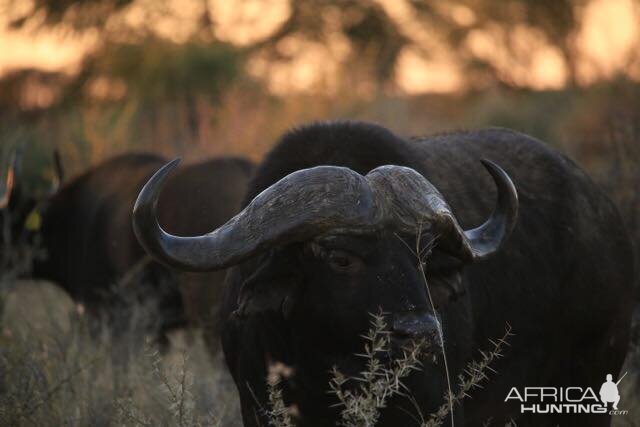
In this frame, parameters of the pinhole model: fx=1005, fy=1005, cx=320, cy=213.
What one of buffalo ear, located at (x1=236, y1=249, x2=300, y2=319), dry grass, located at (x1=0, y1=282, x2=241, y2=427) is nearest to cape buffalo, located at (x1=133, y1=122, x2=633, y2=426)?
buffalo ear, located at (x1=236, y1=249, x2=300, y2=319)


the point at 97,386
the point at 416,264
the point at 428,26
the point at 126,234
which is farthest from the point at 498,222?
the point at 428,26

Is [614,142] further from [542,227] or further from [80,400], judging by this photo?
[80,400]

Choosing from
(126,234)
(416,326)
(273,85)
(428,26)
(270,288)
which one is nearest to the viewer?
(416,326)

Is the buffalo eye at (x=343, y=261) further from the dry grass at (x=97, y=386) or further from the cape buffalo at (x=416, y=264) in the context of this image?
the dry grass at (x=97, y=386)

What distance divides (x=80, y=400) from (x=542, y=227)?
2542mm

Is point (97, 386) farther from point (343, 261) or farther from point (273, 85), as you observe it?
point (273, 85)

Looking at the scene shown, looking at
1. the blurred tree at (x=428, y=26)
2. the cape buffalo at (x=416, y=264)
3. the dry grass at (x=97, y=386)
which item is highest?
the cape buffalo at (x=416, y=264)

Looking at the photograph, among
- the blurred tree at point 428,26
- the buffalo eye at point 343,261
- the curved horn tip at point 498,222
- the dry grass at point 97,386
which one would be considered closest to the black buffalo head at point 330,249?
the buffalo eye at point 343,261

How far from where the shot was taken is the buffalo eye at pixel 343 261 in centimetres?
378

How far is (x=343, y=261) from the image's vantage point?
149 inches

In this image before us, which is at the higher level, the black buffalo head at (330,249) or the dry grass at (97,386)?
the black buffalo head at (330,249)

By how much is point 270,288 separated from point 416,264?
58cm

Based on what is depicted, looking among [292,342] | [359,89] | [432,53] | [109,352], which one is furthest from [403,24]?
[292,342]

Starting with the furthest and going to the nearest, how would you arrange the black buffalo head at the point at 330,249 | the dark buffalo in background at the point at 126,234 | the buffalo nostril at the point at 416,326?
the dark buffalo in background at the point at 126,234 < the black buffalo head at the point at 330,249 < the buffalo nostril at the point at 416,326
